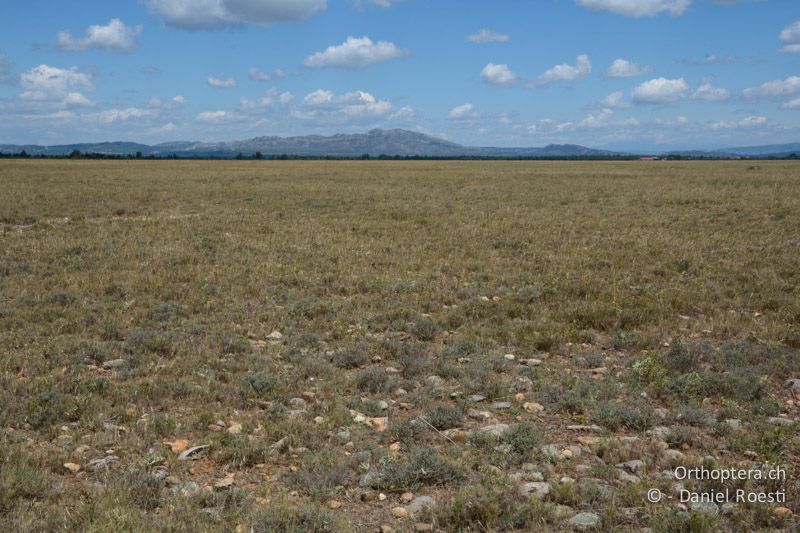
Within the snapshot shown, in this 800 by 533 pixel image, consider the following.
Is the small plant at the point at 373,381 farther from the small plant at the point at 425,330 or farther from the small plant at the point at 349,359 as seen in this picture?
the small plant at the point at 425,330

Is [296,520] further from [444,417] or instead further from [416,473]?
[444,417]

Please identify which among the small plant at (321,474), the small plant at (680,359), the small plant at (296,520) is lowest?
the small plant at (321,474)

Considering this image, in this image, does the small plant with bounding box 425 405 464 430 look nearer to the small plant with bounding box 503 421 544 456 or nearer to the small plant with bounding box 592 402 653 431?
the small plant with bounding box 503 421 544 456

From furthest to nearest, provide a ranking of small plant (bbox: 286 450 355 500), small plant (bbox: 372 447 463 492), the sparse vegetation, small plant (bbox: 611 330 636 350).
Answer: small plant (bbox: 611 330 636 350) < small plant (bbox: 372 447 463 492) < small plant (bbox: 286 450 355 500) < the sparse vegetation

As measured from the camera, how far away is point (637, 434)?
6430 millimetres

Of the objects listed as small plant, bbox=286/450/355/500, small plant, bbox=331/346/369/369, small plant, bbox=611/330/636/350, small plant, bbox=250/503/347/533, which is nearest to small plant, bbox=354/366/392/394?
small plant, bbox=331/346/369/369

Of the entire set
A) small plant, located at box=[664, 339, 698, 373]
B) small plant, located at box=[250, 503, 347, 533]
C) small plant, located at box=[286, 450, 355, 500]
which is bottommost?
small plant, located at box=[286, 450, 355, 500]

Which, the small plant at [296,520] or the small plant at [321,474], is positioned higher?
the small plant at [296,520]

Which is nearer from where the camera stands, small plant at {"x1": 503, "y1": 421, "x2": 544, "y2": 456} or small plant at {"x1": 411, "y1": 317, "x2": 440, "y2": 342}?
small plant at {"x1": 503, "y1": 421, "x2": 544, "y2": 456}

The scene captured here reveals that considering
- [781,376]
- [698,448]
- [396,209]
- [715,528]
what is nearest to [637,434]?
[698,448]

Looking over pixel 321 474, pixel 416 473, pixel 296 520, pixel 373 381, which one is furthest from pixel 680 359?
pixel 296 520

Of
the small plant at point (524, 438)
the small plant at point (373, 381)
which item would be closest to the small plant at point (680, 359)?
the small plant at point (524, 438)

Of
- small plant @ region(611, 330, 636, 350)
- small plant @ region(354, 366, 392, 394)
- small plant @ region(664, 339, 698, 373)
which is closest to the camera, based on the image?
small plant @ region(354, 366, 392, 394)

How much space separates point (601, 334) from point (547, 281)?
11.5 ft
